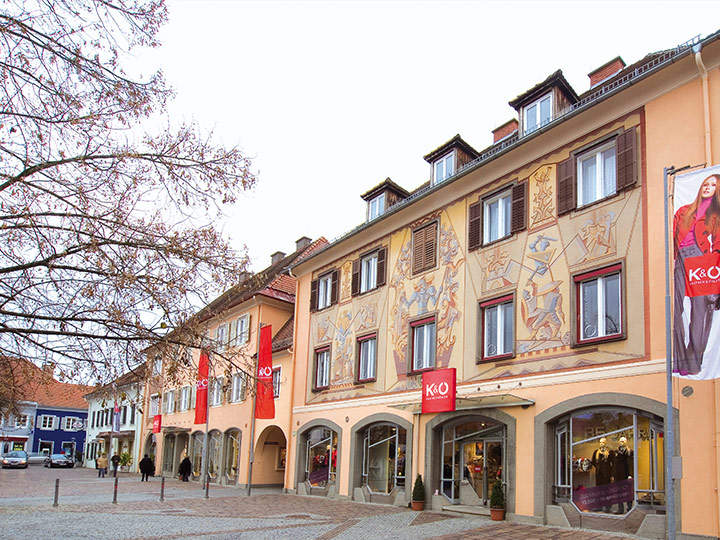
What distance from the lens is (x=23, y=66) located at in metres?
6.27

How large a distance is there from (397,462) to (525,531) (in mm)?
7149

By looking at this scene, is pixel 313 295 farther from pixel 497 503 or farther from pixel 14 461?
pixel 14 461

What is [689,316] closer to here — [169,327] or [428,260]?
[169,327]

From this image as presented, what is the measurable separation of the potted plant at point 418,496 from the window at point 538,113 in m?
10.1

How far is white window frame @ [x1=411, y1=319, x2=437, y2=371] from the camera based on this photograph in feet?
66.4

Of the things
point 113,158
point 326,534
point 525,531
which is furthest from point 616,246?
point 113,158

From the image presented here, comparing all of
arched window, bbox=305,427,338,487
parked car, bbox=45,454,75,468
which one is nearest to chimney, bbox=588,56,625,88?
arched window, bbox=305,427,338,487

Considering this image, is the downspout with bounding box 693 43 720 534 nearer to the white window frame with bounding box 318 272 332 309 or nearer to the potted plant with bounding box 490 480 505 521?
the potted plant with bounding box 490 480 505 521

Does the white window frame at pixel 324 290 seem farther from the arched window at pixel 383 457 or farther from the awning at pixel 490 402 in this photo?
the awning at pixel 490 402

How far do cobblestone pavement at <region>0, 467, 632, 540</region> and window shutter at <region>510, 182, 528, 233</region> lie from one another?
7.22 meters

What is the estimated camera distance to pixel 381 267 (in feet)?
76.7

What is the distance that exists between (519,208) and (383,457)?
9.33m

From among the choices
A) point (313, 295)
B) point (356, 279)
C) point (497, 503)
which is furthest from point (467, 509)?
point (313, 295)

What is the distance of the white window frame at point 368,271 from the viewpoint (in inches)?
950
